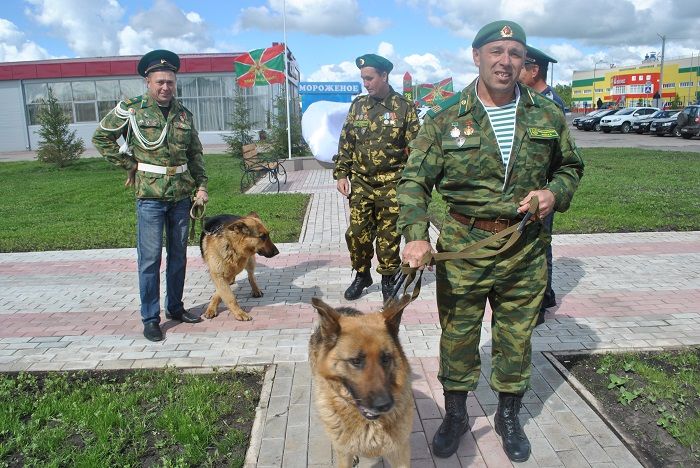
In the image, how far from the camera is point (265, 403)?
380cm

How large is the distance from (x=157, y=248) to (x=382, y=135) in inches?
95.6

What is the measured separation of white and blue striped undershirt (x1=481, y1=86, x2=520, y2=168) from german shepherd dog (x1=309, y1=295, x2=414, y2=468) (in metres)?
0.98

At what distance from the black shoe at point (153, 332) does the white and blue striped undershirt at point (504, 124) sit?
11.9 ft

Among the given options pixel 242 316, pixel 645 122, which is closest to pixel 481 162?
pixel 242 316

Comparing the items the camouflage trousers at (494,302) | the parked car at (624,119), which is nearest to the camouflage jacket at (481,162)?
the camouflage trousers at (494,302)

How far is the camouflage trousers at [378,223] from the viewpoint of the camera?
541 cm

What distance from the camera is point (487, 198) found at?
9.77 feet

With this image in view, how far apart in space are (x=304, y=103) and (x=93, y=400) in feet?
67.1

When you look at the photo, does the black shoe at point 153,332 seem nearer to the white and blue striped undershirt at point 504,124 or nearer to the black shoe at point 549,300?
the white and blue striped undershirt at point 504,124

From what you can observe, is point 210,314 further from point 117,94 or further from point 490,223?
point 117,94

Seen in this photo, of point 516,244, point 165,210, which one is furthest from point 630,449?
point 165,210

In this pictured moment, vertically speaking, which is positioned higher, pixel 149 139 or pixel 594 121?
pixel 594 121

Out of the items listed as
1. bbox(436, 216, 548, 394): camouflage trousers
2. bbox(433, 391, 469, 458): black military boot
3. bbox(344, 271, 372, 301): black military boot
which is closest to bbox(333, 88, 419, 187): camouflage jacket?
bbox(344, 271, 372, 301): black military boot

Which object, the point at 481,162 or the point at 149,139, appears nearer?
the point at 481,162
